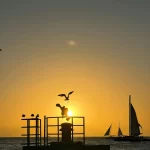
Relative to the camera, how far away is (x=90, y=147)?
1801 inches

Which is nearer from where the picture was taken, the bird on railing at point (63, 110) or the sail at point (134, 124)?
the bird on railing at point (63, 110)

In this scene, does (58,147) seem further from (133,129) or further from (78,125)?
(133,129)

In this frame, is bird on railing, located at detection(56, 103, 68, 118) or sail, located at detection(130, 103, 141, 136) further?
sail, located at detection(130, 103, 141, 136)

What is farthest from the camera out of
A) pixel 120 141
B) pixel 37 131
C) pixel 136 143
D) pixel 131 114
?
pixel 120 141

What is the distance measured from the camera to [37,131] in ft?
159

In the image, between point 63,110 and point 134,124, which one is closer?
point 63,110

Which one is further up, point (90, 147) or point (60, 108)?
point (60, 108)

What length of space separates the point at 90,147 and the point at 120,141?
14828 cm

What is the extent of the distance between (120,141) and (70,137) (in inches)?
5856

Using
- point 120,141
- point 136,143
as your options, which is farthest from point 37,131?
point 120,141

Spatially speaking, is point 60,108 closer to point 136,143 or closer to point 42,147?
point 42,147

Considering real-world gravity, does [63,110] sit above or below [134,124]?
below

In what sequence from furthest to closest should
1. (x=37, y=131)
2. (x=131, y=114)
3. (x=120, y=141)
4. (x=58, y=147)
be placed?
(x=120, y=141), (x=131, y=114), (x=37, y=131), (x=58, y=147)

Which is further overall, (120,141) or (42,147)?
(120,141)
